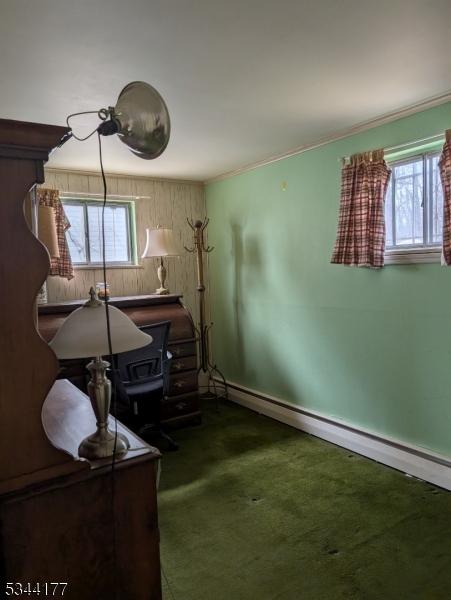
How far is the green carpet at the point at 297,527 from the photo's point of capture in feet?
5.93

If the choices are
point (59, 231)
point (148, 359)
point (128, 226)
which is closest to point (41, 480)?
point (148, 359)

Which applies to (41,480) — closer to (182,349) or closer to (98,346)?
(98,346)

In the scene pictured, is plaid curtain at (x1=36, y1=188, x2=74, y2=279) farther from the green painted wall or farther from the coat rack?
the green painted wall

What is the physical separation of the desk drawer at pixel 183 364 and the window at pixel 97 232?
1.11 meters

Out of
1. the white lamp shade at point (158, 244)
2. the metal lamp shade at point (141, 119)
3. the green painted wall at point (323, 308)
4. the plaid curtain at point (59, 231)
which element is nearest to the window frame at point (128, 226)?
the plaid curtain at point (59, 231)

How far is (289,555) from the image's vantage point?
1.99 meters

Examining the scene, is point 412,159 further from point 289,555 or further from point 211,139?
point 289,555

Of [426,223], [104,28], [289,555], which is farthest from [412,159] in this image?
[289,555]

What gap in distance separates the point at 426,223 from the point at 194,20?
1822mm

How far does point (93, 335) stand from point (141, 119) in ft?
2.15

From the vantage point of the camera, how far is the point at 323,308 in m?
3.29

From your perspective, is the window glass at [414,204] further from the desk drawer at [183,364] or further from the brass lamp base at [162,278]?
the brass lamp base at [162,278]

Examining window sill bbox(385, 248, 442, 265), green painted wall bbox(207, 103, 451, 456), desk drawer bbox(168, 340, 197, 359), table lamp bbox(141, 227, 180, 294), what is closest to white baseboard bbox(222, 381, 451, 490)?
green painted wall bbox(207, 103, 451, 456)

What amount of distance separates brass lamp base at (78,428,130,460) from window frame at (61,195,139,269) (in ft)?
9.17
